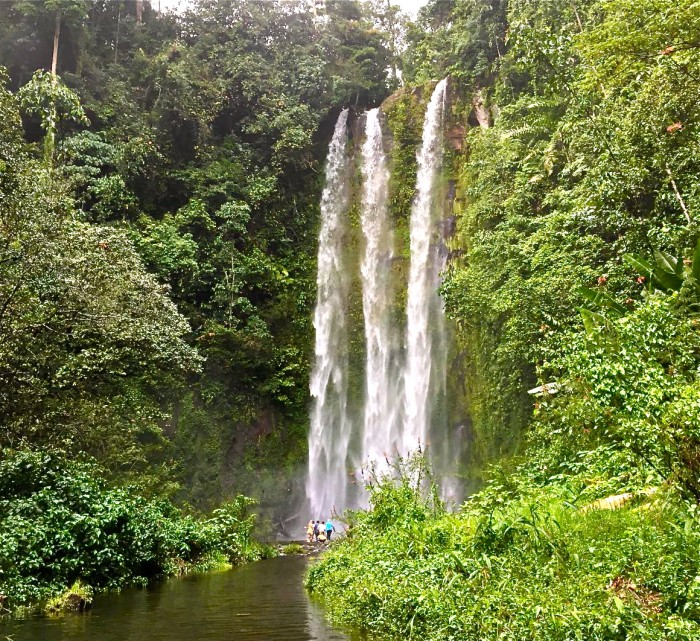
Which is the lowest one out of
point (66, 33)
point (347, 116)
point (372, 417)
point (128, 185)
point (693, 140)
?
point (372, 417)

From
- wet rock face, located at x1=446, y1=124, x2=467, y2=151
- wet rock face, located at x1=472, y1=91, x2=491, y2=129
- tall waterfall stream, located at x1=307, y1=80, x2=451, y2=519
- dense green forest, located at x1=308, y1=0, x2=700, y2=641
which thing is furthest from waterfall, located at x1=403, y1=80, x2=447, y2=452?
wet rock face, located at x1=472, y1=91, x2=491, y2=129

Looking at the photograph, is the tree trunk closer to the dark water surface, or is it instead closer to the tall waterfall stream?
the tall waterfall stream

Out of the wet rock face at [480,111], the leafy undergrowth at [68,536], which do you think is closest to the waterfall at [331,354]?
the wet rock face at [480,111]

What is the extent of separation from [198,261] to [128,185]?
11.4 feet

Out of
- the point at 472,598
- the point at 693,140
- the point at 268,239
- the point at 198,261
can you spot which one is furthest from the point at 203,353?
the point at 472,598

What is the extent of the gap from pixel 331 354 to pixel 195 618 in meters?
16.1

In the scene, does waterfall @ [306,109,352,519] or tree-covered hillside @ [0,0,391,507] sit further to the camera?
waterfall @ [306,109,352,519]

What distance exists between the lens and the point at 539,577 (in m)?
4.17

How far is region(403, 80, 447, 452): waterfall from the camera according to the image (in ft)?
65.2

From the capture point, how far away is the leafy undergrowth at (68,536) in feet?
25.0

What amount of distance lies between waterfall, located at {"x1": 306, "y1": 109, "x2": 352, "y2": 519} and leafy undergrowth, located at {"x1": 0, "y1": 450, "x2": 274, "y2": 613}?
9.90 m

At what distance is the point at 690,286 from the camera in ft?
24.1

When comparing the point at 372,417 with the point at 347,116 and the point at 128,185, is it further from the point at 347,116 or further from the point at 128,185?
the point at 347,116

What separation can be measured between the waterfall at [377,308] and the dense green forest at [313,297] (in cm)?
95
